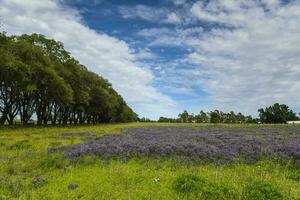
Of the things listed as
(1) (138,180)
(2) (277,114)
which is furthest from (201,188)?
(2) (277,114)

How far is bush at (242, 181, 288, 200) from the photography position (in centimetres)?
807

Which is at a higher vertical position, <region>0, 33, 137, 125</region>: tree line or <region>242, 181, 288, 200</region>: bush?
<region>0, 33, 137, 125</region>: tree line

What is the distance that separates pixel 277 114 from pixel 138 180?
14498 centimetres

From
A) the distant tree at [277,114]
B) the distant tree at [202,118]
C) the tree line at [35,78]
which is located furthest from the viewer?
the distant tree at [202,118]

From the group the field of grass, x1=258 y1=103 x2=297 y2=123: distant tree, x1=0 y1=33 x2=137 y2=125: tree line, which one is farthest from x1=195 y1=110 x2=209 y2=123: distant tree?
the field of grass

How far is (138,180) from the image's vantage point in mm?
10188

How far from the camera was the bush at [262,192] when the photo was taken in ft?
26.5

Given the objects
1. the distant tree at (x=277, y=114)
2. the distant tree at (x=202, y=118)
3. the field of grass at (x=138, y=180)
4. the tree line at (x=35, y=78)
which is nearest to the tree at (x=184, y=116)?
the distant tree at (x=202, y=118)

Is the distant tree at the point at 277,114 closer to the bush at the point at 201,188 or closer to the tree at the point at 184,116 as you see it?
the tree at the point at 184,116

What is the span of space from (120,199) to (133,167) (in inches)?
166

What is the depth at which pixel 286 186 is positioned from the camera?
376 inches

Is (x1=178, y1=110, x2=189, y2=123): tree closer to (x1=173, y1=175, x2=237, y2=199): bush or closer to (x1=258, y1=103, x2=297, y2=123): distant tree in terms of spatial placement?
(x1=258, y1=103, x2=297, y2=123): distant tree

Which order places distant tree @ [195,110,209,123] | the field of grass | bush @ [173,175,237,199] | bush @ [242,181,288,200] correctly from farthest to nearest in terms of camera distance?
distant tree @ [195,110,209,123] < the field of grass < bush @ [173,175,237,199] < bush @ [242,181,288,200]

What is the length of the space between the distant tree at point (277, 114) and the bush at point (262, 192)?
145m
